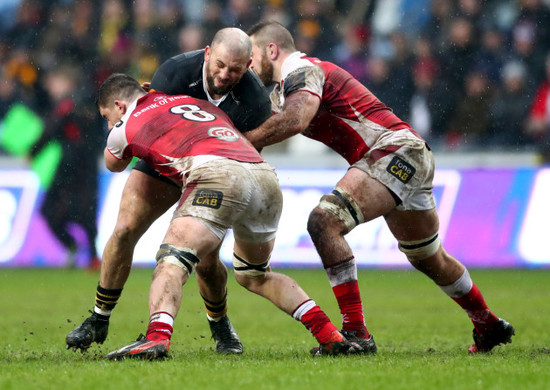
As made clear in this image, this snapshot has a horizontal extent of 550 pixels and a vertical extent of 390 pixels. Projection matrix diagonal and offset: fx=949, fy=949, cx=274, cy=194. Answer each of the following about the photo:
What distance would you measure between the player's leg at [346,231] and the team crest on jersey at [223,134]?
0.77 m

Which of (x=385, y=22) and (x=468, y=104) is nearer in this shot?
(x=468, y=104)

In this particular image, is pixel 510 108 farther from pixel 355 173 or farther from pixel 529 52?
pixel 355 173

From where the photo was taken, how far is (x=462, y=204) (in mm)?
12766

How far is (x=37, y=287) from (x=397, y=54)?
686 cm

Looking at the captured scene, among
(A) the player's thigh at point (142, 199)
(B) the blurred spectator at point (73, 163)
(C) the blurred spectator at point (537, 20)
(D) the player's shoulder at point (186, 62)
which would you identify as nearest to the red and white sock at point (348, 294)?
(A) the player's thigh at point (142, 199)

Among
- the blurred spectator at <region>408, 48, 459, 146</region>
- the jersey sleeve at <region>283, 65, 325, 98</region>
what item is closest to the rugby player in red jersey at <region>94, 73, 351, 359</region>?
the jersey sleeve at <region>283, 65, 325, 98</region>

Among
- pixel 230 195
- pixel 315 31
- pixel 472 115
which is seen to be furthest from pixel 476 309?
pixel 315 31

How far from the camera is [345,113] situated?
248 inches

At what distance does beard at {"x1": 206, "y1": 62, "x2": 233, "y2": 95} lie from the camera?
5.85m

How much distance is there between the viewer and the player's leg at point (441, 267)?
20.4 feet

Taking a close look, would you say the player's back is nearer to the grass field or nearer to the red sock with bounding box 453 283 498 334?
the grass field

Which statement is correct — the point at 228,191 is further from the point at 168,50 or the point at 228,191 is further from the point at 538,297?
the point at 168,50

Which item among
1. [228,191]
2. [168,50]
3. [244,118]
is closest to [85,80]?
[168,50]

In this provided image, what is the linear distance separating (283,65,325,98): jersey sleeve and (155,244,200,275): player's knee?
1.48m
